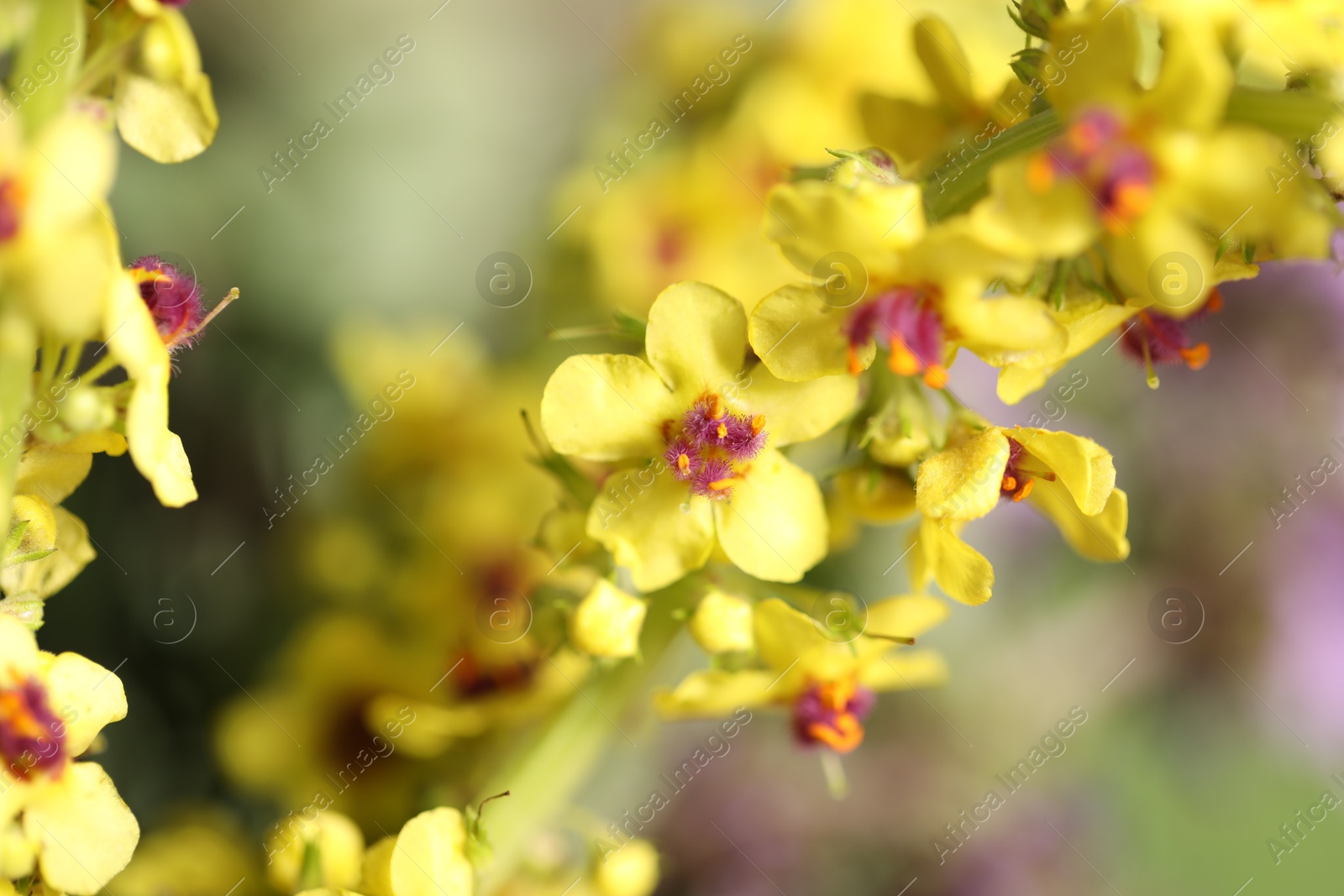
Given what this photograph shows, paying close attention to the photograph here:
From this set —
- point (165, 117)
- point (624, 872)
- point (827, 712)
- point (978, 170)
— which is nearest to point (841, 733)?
point (827, 712)

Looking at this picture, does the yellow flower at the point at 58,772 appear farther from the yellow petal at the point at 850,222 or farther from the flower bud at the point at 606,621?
the yellow petal at the point at 850,222

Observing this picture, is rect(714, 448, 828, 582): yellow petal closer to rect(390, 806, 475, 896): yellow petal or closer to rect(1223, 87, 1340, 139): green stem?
rect(390, 806, 475, 896): yellow petal

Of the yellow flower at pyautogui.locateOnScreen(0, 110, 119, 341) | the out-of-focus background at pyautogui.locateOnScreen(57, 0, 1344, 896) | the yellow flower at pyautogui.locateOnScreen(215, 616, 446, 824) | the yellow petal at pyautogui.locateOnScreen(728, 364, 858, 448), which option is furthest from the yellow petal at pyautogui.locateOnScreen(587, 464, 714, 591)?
the out-of-focus background at pyautogui.locateOnScreen(57, 0, 1344, 896)

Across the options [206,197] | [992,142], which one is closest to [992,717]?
[992,142]

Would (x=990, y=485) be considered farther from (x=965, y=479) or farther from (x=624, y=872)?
(x=624, y=872)

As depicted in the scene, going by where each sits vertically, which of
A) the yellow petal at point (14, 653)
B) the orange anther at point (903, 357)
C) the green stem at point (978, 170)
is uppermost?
the yellow petal at point (14, 653)

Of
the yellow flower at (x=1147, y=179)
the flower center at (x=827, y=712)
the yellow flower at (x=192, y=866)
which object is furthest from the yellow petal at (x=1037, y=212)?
the yellow flower at (x=192, y=866)

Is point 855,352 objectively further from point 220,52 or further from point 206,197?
point 220,52
